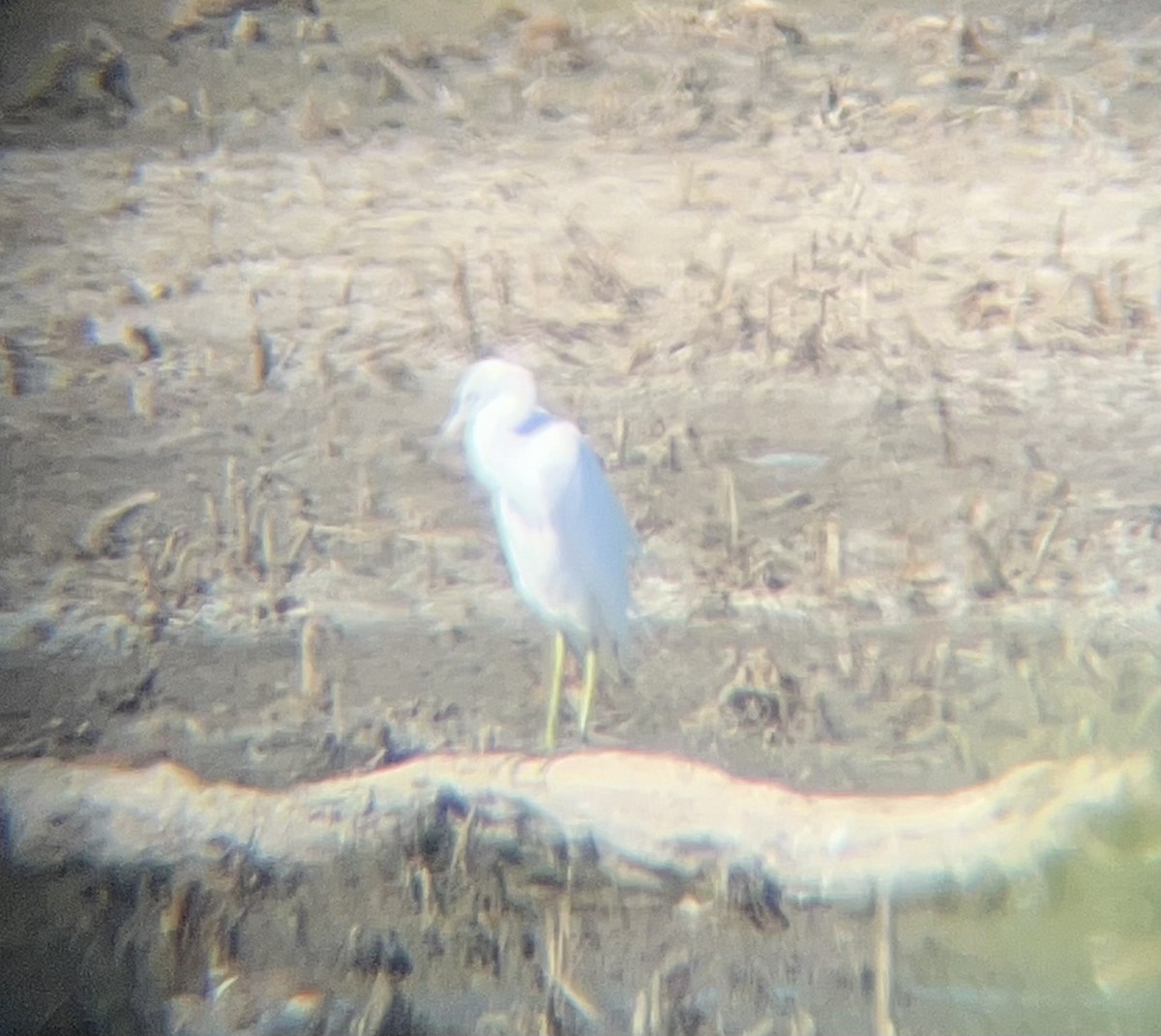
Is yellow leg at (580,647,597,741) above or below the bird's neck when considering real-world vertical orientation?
below

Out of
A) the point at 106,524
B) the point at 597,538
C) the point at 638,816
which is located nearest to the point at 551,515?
the point at 597,538

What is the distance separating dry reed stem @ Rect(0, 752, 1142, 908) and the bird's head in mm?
413

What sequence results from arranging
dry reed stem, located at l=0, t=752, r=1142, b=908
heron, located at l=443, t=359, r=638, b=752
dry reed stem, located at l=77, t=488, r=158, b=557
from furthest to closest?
dry reed stem, located at l=77, t=488, r=158, b=557, heron, located at l=443, t=359, r=638, b=752, dry reed stem, located at l=0, t=752, r=1142, b=908

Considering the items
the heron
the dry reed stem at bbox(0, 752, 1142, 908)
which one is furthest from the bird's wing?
the dry reed stem at bbox(0, 752, 1142, 908)

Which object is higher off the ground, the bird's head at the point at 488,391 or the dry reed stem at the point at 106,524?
the bird's head at the point at 488,391

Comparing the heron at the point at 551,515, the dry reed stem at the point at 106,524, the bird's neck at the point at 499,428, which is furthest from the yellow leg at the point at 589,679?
the dry reed stem at the point at 106,524

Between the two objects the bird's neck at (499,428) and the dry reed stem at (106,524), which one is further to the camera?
the dry reed stem at (106,524)

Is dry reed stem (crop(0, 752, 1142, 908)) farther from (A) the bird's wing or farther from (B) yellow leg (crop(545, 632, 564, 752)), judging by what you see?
(A) the bird's wing

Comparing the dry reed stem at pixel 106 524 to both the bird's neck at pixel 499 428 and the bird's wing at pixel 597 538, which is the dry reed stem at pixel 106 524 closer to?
the bird's neck at pixel 499 428

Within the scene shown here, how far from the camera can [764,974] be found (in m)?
1.43

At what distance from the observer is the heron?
1.56 metres

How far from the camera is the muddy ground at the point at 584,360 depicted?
65.0 inches

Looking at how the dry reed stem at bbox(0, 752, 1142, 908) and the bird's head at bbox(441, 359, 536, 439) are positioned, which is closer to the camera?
the dry reed stem at bbox(0, 752, 1142, 908)

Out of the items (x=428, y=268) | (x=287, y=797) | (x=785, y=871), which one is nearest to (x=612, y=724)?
(x=785, y=871)
